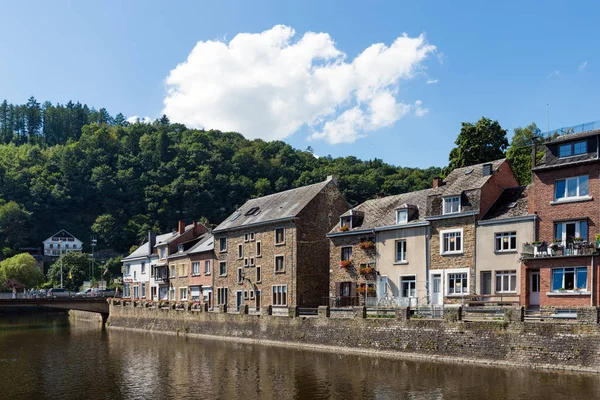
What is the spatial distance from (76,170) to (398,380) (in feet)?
444

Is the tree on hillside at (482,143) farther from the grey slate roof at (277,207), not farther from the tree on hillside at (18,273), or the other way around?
the tree on hillside at (18,273)

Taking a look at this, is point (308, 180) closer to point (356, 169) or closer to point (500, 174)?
point (356, 169)

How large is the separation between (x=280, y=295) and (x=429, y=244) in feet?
52.7

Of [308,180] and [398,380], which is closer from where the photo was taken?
[398,380]

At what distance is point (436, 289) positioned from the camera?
4128 centimetres

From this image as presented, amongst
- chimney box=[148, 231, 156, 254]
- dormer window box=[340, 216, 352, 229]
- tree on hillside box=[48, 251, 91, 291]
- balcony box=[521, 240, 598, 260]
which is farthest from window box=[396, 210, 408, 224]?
tree on hillside box=[48, 251, 91, 291]

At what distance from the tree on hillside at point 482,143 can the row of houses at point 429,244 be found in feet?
47.4

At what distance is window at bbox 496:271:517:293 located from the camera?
36.7 m

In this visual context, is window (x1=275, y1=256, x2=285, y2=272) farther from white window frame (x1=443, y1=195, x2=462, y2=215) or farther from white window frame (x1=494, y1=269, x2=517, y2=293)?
white window frame (x1=494, y1=269, x2=517, y2=293)

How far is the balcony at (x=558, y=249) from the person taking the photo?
32.5 meters

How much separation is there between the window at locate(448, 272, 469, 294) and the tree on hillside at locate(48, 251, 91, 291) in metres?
87.6

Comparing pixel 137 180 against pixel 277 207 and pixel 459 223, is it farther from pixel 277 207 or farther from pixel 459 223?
pixel 459 223

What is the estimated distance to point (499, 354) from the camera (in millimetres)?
31031

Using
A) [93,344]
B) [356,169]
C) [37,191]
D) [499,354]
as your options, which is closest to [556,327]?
[499,354]
